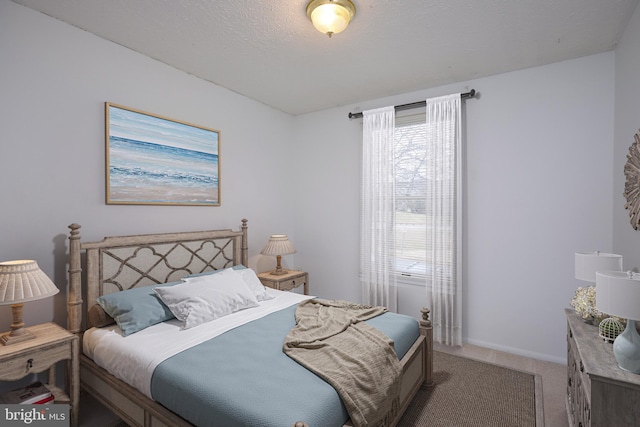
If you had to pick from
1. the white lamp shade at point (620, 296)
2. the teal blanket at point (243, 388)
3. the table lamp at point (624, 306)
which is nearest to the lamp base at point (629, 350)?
the table lamp at point (624, 306)

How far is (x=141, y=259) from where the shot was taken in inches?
103

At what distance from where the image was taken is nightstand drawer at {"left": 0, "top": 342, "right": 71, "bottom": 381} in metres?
1.68

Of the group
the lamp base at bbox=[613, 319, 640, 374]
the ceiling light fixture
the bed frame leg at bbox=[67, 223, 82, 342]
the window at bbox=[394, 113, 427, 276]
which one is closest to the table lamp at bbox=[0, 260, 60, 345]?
the bed frame leg at bbox=[67, 223, 82, 342]

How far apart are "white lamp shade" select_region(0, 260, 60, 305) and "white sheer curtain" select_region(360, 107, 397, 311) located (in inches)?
115

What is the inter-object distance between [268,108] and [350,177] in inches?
55.8

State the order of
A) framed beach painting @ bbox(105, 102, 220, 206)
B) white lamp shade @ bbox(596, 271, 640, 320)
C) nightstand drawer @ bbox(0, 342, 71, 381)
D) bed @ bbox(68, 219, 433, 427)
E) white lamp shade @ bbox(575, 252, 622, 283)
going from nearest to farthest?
white lamp shade @ bbox(596, 271, 640, 320) → bed @ bbox(68, 219, 433, 427) → nightstand drawer @ bbox(0, 342, 71, 381) → white lamp shade @ bbox(575, 252, 622, 283) → framed beach painting @ bbox(105, 102, 220, 206)

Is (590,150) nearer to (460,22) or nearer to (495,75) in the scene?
(495,75)

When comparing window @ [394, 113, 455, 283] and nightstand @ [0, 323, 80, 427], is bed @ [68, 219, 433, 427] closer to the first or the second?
nightstand @ [0, 323, 80, 427]

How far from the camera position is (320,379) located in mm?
1553

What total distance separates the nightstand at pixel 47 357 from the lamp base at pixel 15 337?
24 mm

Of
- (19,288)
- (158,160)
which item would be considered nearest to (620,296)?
(19,288)

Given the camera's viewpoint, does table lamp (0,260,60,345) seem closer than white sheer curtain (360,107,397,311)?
Yes

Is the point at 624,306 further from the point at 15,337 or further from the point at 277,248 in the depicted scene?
the point at 15,337

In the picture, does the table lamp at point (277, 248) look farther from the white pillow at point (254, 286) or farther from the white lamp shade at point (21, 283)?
the white lamp shade at point (21, 283)
